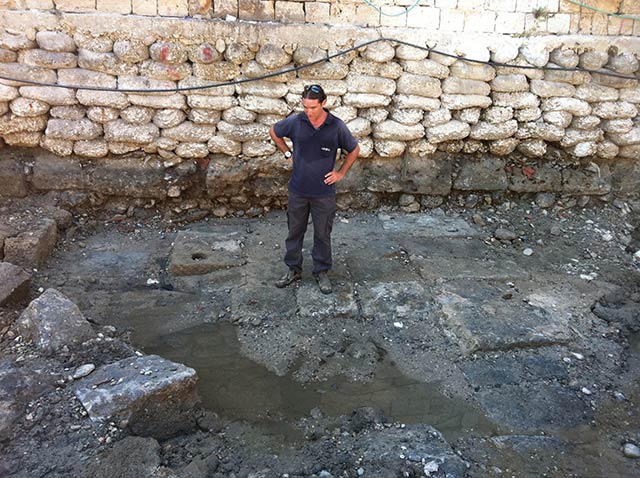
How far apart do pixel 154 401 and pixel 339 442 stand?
3.80ft

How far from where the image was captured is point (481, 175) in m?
6.53

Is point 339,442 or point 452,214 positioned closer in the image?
point 339,442

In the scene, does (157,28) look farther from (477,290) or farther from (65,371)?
(477,290)

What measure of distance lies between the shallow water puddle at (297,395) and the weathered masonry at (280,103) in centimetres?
259

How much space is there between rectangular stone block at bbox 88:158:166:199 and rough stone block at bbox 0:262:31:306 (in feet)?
5.57

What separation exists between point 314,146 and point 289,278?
1263mm

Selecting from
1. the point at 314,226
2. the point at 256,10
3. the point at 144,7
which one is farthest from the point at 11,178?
the point at 314,226

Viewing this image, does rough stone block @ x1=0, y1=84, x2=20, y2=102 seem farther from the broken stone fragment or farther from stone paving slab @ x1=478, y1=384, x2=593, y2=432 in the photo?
stone paving slab @ x1=478, y1=384, x2=593, y2=432

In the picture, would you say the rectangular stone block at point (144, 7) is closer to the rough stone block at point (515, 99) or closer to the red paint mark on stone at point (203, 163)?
the red paint mark on stone at point (203, 163)

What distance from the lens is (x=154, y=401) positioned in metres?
3.30

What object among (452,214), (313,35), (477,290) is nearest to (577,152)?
(452,214)

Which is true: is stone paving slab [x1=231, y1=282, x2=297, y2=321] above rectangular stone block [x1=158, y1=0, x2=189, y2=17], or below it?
below

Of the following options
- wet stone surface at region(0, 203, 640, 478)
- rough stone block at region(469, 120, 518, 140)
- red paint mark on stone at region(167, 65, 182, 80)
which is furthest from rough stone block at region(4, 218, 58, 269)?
rough stone block at region(469, 120, 518, 140)

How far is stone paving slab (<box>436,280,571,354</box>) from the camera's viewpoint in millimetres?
4328
